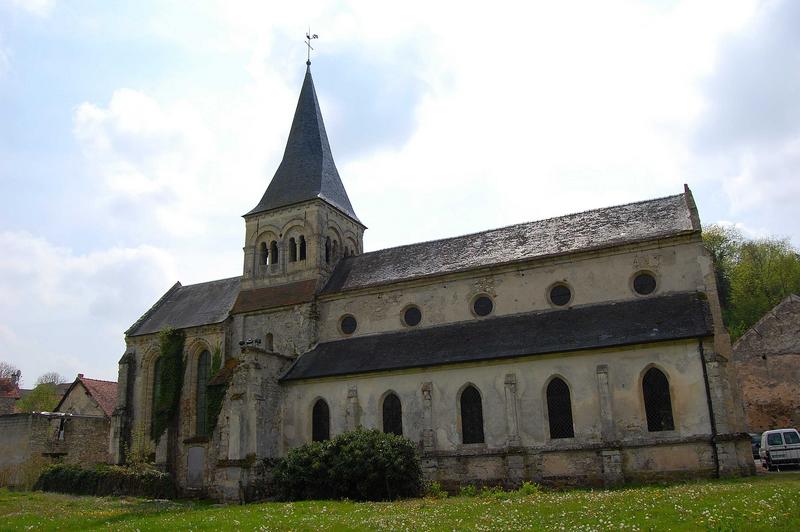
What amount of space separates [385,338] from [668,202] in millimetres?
13530

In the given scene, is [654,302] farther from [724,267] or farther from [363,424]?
[724,267]

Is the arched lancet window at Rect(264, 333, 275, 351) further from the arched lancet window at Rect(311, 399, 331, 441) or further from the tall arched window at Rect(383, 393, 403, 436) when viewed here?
the tall arched window at Rect(383, 393, 403, 436)

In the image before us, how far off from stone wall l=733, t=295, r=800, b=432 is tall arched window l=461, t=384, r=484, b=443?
19.5 meters

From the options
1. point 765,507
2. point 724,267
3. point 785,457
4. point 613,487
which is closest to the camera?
point 765,507

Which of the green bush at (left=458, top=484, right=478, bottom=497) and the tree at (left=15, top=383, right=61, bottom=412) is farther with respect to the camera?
the tree at (left=15, top=383, right=61, bottom=412)

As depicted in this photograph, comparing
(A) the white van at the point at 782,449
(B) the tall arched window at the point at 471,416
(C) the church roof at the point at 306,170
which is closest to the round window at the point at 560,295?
(B) the tall arched window at the point at 471,416

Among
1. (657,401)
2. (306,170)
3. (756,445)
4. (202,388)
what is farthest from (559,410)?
(306,170)

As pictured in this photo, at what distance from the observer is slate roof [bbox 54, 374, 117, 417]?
40100 millimetres

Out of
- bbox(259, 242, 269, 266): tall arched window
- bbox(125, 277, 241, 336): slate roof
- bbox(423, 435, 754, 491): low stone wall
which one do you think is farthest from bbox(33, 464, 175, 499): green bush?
bbox(423, 435, 754, 491): low stone wall

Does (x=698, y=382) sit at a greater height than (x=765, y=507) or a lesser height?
greater

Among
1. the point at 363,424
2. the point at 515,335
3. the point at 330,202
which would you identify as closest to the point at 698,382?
the point at 515,335

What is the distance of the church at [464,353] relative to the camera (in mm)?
21250

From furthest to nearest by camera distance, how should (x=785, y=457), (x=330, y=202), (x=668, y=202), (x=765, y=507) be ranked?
1. (x=330, y=202)
2. (x=668, y=202)
3. (x=785, y=457)
4. (x=765, y=507)

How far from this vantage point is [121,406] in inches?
1358
